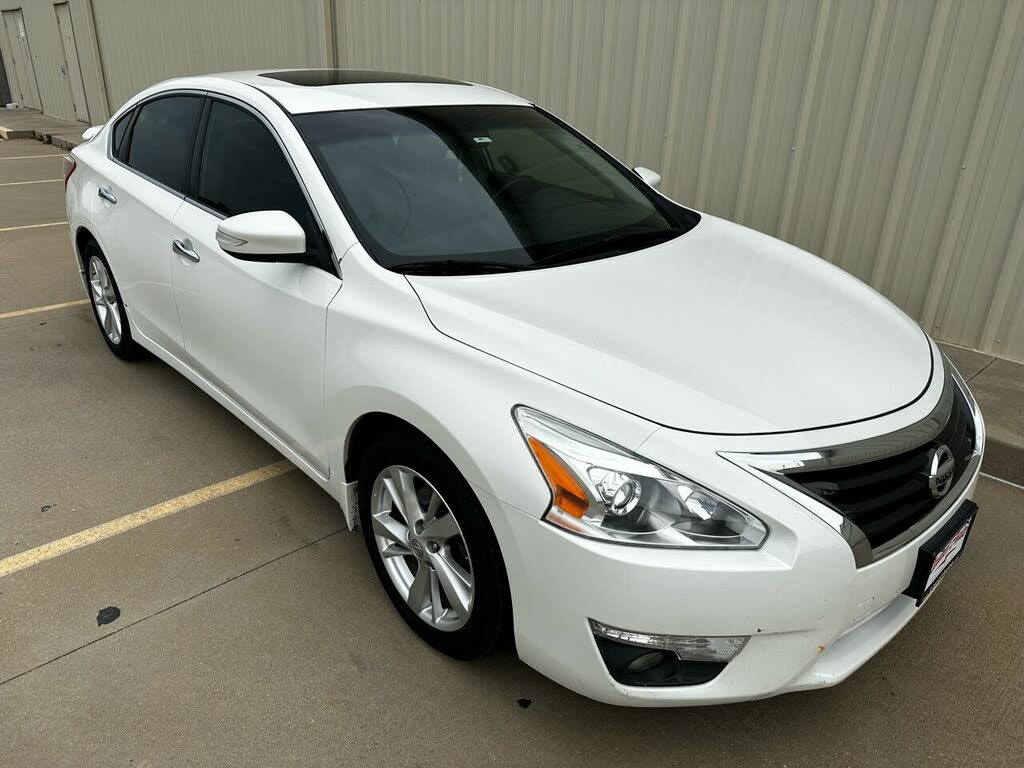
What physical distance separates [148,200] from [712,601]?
124 inches

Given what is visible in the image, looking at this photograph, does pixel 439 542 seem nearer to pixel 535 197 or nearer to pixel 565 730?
pixel 565 730

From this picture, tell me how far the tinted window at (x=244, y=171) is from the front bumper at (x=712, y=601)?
1462 mm

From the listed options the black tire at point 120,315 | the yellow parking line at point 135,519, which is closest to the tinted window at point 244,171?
the yellow parking line at point 135,519

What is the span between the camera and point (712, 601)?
5.78ft

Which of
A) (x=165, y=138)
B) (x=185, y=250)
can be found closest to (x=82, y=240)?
(x=165, y=138)

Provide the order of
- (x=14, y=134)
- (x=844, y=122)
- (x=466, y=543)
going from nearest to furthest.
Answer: (x=466, y=543) → (x=844, y=122) → (x=14, y=134)

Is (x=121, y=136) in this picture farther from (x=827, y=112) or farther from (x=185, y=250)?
(x=827, y=112)

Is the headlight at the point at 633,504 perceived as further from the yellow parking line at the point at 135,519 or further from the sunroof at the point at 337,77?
the sunroof at the point at 337,77

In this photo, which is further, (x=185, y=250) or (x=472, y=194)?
(x=185, y=250)

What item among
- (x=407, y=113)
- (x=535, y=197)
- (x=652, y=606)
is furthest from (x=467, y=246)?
(x=652, y=606)

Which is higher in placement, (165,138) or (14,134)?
(165,138)

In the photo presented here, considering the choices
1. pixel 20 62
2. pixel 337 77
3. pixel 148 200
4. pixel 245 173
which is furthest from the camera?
pixel 20 62

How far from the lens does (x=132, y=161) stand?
12.9 ft

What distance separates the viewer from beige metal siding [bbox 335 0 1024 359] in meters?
4.31
